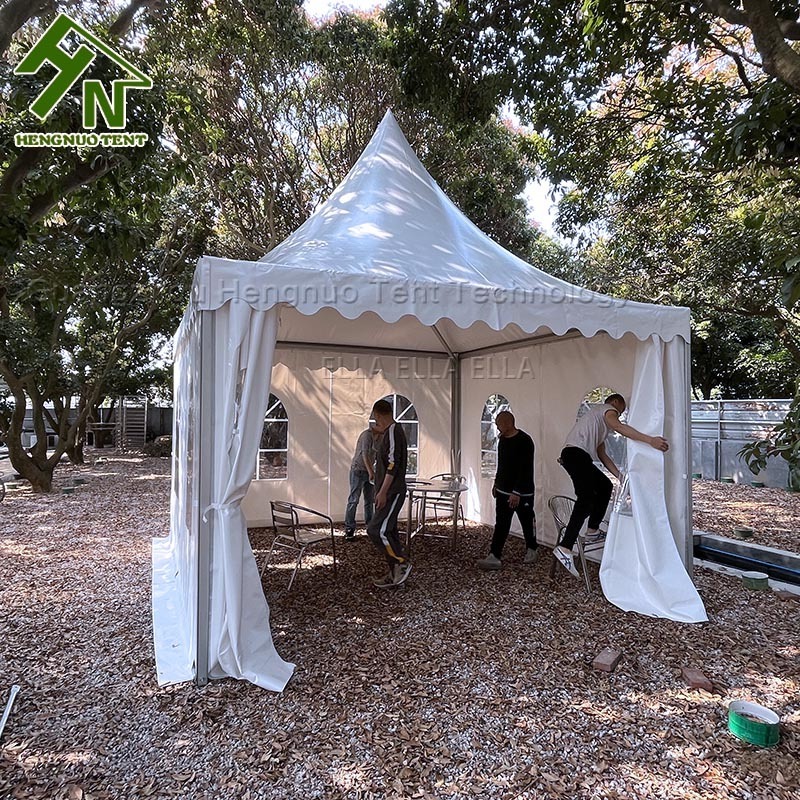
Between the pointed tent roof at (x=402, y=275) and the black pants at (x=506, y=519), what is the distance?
6.04ft

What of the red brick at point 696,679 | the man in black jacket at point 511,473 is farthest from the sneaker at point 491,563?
the red brick at point 696,679

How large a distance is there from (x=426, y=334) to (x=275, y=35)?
19.4 ft

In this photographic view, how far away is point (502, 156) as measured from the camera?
41.1 ft

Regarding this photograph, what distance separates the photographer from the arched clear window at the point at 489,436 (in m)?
7.46

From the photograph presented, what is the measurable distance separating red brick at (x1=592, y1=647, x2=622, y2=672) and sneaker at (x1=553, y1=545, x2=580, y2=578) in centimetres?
157

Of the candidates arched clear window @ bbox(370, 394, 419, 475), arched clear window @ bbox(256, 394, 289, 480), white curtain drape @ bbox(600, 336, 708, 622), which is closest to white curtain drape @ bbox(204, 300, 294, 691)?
white curtain drape @ bbox(600, 336, 708, 622)

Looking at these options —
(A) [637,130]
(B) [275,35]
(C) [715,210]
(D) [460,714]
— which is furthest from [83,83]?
(C) [715,210]

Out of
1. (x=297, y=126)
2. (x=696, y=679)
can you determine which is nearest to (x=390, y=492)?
(x=696, y=679)

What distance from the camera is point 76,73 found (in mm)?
3232

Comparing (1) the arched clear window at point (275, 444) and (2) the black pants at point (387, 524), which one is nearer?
(2) the black pants at point (387, 524)

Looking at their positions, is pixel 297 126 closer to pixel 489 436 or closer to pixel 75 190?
pixel 489 436

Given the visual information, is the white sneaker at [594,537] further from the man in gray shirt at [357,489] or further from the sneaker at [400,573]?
the man in gray shirt at [357,489]

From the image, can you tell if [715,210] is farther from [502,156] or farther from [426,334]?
[426,334]

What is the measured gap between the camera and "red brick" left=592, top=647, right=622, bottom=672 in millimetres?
3494
